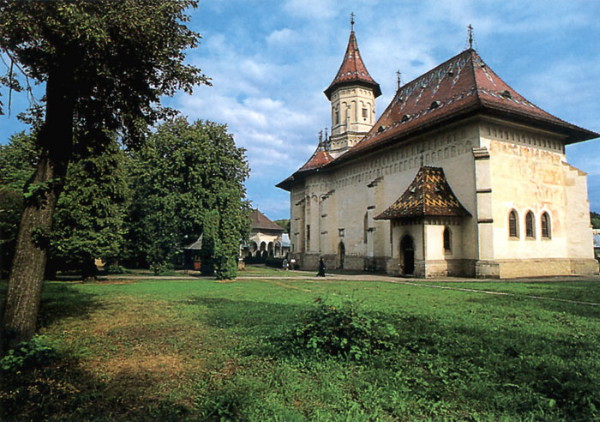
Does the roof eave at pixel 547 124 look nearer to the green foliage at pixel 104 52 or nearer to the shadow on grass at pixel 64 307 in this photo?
the green foliage at pixel 104 52

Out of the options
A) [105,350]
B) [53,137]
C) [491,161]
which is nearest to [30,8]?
[53,137]

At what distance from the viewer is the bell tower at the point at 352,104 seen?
1489 inches

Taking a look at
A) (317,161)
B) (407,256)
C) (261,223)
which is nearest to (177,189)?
(317,161)

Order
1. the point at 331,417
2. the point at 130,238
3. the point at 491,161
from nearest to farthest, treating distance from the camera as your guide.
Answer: the point at 331,417 → the point at 491,161 → the point at 130,238

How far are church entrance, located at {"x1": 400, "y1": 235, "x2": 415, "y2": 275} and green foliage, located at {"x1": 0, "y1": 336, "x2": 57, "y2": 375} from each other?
20181 millimetres

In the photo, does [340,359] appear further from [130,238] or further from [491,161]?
[130,238]

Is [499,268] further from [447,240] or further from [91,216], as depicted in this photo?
[91,216]

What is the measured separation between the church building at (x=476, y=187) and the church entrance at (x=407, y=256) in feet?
0.20

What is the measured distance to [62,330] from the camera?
686 cm

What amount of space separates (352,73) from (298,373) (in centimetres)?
3782

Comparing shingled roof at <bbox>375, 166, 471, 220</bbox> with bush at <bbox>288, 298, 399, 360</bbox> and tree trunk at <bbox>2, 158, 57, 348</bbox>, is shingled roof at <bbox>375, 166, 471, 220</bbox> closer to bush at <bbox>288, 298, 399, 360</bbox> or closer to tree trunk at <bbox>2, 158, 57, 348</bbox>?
bush at <bbox>288, 298, 399, 360</bbox>

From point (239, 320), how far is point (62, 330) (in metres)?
3.28

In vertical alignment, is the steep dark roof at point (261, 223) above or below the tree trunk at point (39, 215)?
above

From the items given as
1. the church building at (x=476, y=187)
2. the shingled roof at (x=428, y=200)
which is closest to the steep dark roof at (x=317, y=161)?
the church building at (x=476, y=187)
